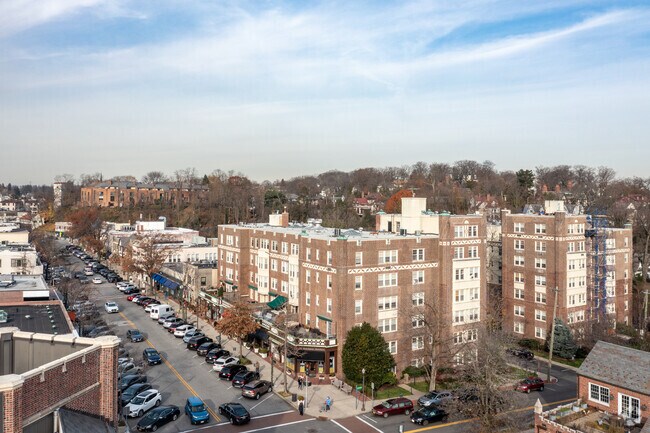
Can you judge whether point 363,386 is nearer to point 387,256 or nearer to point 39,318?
point 387,256

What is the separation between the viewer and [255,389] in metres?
39.8

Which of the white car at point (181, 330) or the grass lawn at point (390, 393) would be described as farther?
the white car at point (181, 330)

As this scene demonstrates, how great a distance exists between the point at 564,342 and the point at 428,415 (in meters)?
22.9

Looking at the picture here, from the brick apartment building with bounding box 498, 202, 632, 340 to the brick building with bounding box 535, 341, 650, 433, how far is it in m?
25.9

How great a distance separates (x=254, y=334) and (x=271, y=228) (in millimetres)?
13198

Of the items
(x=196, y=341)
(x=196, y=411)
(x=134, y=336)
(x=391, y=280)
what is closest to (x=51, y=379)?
(x=196, y=411)

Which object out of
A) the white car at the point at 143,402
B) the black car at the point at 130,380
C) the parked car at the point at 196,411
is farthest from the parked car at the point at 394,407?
the black car at the point at 130,380

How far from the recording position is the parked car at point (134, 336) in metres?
54.4

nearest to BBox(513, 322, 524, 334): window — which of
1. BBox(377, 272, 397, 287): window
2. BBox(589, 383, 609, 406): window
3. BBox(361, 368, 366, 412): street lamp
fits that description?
BBox(377, 272, 397, 287): window

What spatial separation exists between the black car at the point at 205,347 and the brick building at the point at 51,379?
99.6 feet

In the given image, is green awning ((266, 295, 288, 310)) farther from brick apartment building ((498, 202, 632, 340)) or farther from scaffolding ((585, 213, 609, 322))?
scaffolding ((585, 213, 609, 322))

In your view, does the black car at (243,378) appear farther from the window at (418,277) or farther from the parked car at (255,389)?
the window at (418,277)

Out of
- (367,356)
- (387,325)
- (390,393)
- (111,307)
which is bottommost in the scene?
(390,393)

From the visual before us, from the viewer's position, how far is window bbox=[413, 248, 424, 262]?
48.3m
